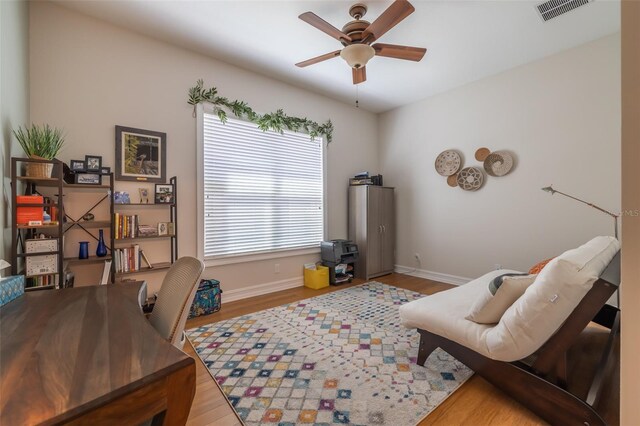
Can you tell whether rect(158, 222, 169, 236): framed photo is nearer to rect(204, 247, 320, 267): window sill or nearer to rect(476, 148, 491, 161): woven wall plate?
rect(204, 247, 320, 267): window sill

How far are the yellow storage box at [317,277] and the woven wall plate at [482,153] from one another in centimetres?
270

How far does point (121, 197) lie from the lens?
2707 mm

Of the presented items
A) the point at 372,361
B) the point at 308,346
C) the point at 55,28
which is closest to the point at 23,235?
the point at 55,28

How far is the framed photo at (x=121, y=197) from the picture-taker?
2.67m

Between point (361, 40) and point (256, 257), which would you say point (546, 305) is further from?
point (256, 257)

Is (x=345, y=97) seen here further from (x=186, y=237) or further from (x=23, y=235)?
(x=23, y=235)

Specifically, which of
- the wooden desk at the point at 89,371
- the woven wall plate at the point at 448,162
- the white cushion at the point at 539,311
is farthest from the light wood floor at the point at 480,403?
the woven wall plate at the point at 448,162

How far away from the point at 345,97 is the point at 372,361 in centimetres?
387

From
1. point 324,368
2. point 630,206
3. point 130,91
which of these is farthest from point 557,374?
point 130,91

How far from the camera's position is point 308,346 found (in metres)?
2.28

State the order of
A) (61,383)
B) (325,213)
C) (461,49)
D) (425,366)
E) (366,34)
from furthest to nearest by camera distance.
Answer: (325,213) < (461,49) < (366,34) < (425,366) < (61,383)

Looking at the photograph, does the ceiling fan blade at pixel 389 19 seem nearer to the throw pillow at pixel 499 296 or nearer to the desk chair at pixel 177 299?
the throw pillow at pixel 499 296

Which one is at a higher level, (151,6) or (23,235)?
(151,6)

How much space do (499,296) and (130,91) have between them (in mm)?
3690
